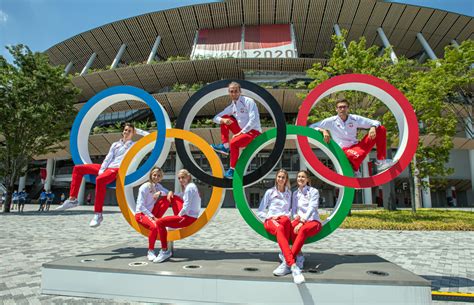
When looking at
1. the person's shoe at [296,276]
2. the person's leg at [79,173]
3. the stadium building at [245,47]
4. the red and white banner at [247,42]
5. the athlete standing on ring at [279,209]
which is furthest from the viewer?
the red and white banner at [247,42]

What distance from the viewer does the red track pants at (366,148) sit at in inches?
217

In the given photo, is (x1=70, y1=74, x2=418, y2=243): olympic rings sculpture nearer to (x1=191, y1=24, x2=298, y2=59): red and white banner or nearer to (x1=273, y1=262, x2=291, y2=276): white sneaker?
(x1=273, y1=262, x2=291, y2=276): white sneaker

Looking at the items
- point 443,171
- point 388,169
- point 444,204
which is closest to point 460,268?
point 388,169

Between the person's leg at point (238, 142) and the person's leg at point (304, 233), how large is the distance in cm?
185

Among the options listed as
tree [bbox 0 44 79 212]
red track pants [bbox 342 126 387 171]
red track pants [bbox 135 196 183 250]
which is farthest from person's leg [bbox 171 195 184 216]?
tree [bbox 0 44 79 212]

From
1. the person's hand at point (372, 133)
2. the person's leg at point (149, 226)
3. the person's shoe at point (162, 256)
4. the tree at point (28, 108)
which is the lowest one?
the person's shoe at point (162, 256)

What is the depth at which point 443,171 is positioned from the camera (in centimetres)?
1595

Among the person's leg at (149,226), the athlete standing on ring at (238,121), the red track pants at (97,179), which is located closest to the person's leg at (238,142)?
the athlete standing on ring at (238,121)

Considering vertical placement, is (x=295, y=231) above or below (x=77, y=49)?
below

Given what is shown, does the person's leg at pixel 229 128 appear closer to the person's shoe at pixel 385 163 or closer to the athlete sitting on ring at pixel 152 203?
the athlete sitting on ring at pixel 152 203

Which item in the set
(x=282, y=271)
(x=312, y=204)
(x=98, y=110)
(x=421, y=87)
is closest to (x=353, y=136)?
(x=312, y=204)

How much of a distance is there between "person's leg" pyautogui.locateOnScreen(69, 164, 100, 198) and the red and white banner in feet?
81.3

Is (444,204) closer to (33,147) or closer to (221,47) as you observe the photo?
(221,47)

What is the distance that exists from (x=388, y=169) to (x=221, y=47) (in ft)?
92.4
